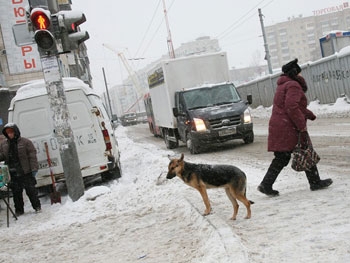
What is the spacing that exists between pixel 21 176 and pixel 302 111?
5319 mm

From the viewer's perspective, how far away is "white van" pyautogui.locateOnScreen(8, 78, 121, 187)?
9.41 m

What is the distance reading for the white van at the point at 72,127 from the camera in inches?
371

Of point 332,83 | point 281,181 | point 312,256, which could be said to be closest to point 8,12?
point 332,83

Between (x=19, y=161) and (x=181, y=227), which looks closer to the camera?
(x=181, y=227)

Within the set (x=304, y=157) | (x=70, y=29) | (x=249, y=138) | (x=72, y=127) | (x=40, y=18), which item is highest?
(x=40, y=18)

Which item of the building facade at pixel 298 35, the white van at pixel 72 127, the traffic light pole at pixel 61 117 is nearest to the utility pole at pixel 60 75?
the traffic light pole at pixel 61 117

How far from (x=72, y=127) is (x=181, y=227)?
4.81 m

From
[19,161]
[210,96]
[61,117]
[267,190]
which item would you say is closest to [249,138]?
[210,96]

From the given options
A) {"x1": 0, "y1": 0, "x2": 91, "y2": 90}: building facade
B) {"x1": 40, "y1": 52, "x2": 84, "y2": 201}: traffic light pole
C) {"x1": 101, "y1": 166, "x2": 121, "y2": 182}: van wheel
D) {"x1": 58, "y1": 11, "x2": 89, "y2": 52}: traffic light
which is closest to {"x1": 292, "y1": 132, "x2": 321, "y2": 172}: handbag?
{"x1": 40, "y1": 52, "x2": 84, "y2": 201}: traffic light pole

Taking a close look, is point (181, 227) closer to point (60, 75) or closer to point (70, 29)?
point (60, 75)

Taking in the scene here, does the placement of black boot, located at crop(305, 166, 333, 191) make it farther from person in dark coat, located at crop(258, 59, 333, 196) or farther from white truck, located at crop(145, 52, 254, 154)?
white truck, located at crop(145, 52, 254, 154)

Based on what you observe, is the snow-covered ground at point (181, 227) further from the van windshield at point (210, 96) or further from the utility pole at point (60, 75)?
the van windshield at point (210, 96)

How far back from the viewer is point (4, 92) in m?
24.1

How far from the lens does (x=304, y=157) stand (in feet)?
19.2
